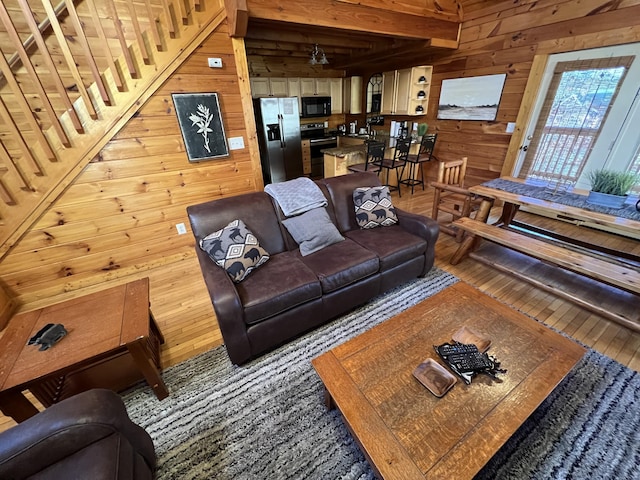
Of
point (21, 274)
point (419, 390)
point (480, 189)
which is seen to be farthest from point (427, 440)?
point (21, 274)

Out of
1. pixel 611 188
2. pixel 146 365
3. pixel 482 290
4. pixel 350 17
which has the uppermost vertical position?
pixel 350 17

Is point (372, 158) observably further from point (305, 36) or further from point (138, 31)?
point (138, 31)

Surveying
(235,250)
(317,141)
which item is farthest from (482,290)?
(317,141)

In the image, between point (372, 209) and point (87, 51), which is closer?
point (87, 51)

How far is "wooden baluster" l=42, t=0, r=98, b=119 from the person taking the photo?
191 cm

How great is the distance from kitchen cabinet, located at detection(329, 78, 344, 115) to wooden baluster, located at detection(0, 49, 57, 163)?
17.7 ft

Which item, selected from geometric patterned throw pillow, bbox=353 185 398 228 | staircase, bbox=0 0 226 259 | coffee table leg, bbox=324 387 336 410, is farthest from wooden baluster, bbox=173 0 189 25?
coffee table leg, bbox=324 387 336 410

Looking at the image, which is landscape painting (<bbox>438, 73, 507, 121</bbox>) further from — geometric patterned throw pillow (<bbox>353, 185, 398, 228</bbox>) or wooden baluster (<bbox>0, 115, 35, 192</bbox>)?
wooden baluster (<bbox>0, 115, 35, 192</bbox>)

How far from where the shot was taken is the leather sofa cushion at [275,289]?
5.30 ft

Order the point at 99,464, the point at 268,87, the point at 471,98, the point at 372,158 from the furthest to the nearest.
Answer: the point at 268,87
the point at 372,158
the point at 471,98
the point at 99,464

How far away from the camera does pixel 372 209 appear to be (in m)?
2.44

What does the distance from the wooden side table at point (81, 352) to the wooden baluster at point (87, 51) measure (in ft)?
5.61

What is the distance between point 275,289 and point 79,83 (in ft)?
7.57

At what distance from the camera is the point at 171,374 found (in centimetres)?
169
